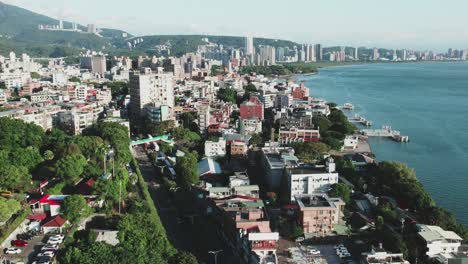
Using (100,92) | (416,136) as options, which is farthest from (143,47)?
(416,136)

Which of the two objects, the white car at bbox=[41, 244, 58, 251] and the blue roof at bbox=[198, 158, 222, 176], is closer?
the white car at bbox=[41, 244, 58, 251]

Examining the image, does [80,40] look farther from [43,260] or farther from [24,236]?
[43,260]

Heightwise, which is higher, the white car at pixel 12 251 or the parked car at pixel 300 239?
the white car at pixel 12 251

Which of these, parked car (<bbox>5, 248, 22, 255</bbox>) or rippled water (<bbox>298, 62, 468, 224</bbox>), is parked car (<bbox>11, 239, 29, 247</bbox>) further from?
rippled water (<bbox>298, 62, 468, 224</bbox>)

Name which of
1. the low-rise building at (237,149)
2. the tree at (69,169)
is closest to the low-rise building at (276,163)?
the low-rise building at (237,149)

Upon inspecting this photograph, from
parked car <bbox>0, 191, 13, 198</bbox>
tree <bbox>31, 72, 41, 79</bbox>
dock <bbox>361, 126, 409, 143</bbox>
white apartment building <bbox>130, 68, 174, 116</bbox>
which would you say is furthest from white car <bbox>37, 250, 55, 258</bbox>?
tree <bbox>31, 72, 41, 79</bbox>

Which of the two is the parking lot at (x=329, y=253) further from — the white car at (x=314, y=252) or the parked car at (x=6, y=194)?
the parked car at (x=6, y=194)
